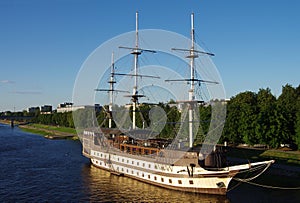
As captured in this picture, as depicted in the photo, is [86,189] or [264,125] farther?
[264,125]

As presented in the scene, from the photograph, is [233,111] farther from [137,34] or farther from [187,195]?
[187,195]

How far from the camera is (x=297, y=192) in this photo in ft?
135

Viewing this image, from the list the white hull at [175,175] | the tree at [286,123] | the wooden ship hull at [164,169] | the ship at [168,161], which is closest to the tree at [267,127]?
the tree at [286,123]

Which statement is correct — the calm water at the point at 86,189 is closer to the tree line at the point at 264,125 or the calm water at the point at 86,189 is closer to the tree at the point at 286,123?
the tree line at the point at 264,125

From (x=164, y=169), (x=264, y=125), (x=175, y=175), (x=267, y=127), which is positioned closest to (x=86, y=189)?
(x=164, y=169)

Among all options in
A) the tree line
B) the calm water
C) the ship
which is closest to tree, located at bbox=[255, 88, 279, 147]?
the tree line

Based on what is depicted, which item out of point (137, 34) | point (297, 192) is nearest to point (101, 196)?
point (297, 192)

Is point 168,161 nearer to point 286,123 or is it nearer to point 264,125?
point 264,125

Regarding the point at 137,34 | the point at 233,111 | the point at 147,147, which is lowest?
the point at 147,147

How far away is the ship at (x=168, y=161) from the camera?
40719mm

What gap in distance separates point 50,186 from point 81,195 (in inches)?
278

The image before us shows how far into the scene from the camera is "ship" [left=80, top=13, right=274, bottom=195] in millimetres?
40719

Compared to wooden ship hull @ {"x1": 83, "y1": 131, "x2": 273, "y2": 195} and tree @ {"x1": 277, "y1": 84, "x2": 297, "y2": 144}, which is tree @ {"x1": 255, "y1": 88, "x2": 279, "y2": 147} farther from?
wooden ship hull @ {"x1": 83, "y1": 131, "x2": 273, "y2": 195}

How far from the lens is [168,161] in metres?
44.4
